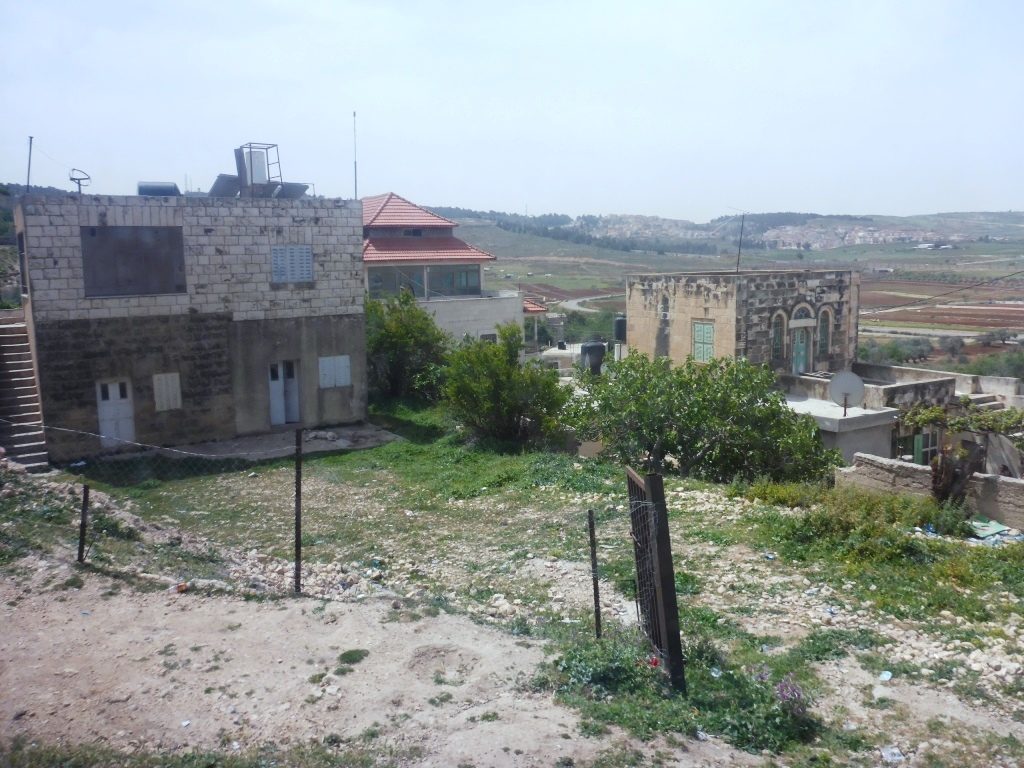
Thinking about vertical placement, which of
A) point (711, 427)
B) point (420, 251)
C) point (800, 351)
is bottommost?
point (711, 427)

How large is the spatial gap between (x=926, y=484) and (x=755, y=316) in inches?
507

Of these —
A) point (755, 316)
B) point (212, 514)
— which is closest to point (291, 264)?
point (212, 514)

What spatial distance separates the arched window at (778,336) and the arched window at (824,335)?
1.68m

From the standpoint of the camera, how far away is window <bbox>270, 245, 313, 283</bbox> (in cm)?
1941

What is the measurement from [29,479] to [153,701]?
8.52 metres

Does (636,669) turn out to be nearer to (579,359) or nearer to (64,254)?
(64,254)

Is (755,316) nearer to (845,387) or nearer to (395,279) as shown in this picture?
(845,387)

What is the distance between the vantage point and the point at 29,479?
43.4 feet

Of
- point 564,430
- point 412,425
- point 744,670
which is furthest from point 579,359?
point 744,670

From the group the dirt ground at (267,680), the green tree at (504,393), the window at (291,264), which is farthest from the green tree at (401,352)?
the dirt ground at (267,680)

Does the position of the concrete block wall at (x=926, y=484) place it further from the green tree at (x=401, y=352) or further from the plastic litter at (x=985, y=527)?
the green tree at (x=401, y=352)

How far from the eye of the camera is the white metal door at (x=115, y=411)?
58.0ft

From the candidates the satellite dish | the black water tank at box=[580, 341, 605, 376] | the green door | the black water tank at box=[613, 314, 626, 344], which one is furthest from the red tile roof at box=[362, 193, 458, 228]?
the satellite dish

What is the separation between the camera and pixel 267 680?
262 inches
